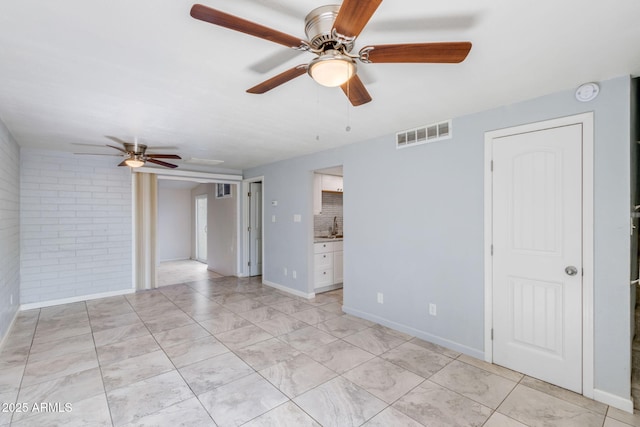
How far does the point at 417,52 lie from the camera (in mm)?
1336

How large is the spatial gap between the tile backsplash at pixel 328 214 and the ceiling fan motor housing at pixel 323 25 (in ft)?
15.0

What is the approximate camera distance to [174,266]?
782 centimetres

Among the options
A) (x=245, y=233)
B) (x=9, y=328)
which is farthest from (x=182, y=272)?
(x=9, y=328)

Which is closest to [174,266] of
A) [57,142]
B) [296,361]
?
[57,142]

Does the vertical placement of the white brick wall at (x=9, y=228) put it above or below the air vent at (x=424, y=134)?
below

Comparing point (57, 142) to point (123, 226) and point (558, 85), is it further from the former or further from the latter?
point (558, 85)

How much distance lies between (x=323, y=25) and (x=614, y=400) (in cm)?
305

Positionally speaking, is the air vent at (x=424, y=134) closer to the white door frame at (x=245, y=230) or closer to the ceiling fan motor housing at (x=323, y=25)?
the ceiling fan motor housing at (x=323, y=25)

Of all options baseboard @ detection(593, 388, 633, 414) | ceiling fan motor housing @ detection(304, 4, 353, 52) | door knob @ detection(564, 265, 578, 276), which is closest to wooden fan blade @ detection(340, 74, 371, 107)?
ceiling fan motor housing @ detection(304, 4, 353, 52)

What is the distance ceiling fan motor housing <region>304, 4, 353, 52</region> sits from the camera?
4.33ft

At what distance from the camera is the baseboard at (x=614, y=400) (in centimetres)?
205

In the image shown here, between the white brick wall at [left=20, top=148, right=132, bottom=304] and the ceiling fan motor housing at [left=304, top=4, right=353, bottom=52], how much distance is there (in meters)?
4.86

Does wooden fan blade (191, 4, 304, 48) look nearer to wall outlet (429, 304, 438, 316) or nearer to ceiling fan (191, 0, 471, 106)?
ceiling fan (191, 0, 471, 106)

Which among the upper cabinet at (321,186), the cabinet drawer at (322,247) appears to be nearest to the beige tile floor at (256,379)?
the cabinet drawer at (322,247)
